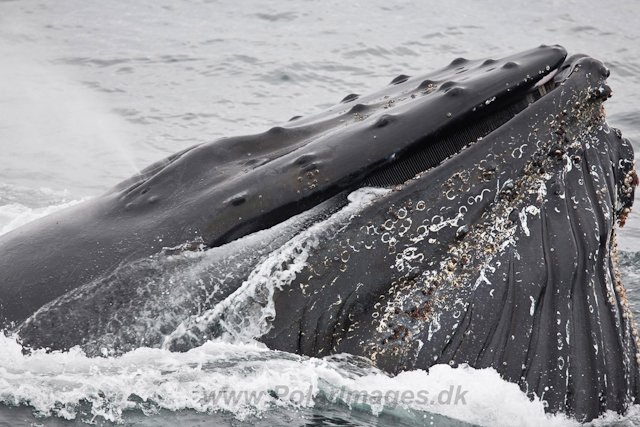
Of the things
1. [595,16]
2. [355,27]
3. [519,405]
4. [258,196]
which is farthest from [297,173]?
[595,16]

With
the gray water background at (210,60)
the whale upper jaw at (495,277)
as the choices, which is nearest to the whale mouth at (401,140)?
the whale upper jaw at (495,277)

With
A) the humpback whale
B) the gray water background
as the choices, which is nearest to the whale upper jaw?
the humpback whale

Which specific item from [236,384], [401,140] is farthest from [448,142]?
[236,384]

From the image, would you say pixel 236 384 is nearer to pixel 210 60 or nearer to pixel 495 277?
pixel 495 277

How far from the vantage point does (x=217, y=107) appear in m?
16.6

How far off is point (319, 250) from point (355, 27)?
19601mm

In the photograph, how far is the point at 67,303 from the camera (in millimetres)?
4473

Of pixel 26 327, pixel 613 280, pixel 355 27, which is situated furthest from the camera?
pixel 355 27

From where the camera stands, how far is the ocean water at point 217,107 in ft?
15.0

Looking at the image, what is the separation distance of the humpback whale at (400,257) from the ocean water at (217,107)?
0.54 ft

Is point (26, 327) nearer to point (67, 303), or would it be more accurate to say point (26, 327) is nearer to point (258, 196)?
point (67, 303)

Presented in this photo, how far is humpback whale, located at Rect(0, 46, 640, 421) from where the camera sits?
4488 millimetres

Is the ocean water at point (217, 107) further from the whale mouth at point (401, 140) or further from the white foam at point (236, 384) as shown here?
the whale mouth at point (401, 140)

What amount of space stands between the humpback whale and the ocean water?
165mm
